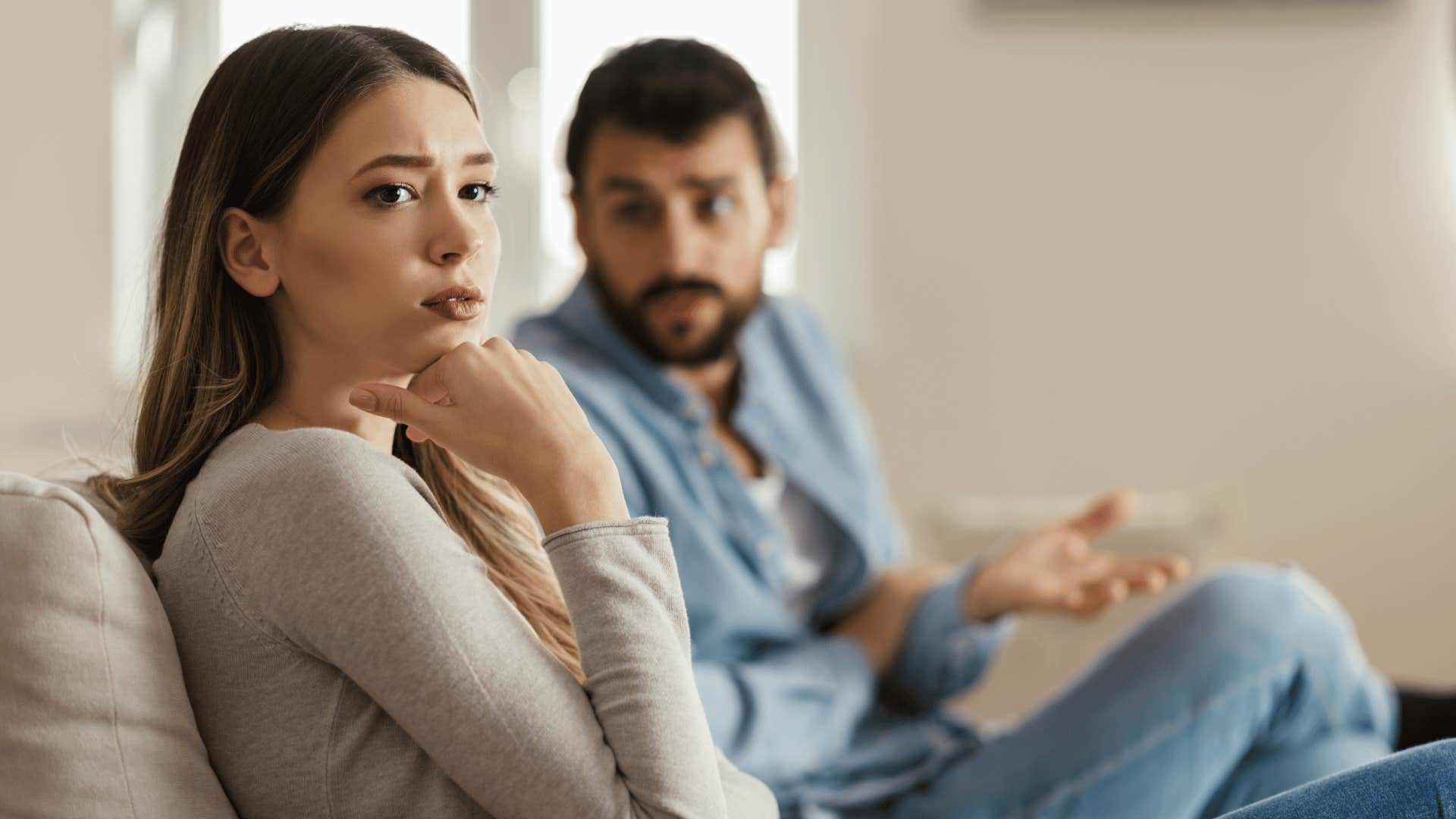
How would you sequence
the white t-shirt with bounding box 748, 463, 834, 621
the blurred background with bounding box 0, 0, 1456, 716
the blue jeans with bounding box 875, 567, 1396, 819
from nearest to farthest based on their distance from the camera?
the blue jeans with bounding box 875, 567, 1396, 819, the white t-shirt with bounding box 748, 463, 834, 621, the blurred background with bounding box 0, 0, 1456, 716

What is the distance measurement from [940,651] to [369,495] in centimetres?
105

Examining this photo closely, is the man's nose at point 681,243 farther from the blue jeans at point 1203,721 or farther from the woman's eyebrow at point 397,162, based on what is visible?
the woman's eyebrow at point 397,162

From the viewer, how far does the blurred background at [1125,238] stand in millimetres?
2855

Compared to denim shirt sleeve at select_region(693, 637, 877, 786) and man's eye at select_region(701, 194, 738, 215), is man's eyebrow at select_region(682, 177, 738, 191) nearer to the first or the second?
man's eye at select_region(701, 194, 738, 215)

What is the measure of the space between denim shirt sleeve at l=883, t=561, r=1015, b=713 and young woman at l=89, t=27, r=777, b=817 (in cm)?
78

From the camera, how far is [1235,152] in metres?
2.89

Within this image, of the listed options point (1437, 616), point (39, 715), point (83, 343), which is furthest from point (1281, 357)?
point (39, 715)

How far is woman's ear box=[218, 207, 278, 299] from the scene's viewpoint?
31.8 inches

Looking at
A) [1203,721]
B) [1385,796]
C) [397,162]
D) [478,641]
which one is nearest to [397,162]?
[397,162]

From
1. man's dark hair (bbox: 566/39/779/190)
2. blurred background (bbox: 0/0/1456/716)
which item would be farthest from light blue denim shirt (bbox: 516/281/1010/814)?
blurred background (bbox: 0/0/1456/716)

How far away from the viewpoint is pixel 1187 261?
2.90 metres

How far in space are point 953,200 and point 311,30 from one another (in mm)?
2224

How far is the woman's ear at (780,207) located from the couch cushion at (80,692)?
45.0 inches

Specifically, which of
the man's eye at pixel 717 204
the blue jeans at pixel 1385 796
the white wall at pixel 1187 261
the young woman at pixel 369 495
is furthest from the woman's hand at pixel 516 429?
the white wall at pixel 1187 261
